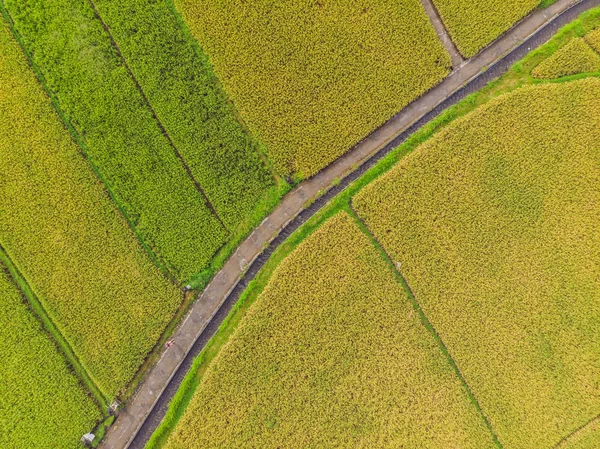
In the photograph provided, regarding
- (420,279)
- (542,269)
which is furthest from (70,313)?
(542,269)

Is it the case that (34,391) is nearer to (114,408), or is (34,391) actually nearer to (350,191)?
(114,408)

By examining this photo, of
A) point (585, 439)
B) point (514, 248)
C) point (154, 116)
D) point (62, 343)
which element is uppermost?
point (154, 116)

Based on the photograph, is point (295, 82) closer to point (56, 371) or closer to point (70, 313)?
point (70, 313)

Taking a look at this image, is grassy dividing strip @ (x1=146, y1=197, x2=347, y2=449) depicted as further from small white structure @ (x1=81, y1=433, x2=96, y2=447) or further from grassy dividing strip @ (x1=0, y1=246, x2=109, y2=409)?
grassy dividing strip @ (x1=0, y1=246, x2=109, y2=409)

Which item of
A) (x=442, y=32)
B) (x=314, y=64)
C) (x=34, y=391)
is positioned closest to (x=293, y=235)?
(x=314, y=64)

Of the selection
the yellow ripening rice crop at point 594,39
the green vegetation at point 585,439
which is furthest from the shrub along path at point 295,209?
the green vegetation at point 585,439

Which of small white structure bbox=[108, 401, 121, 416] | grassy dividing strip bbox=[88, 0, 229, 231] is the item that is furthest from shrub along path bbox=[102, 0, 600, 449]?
grassy dividing strip bbox=[88, 0, 229, 231]

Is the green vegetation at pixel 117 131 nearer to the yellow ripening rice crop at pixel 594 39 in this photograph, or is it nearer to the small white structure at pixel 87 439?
the small white structure at pixel 87 439
